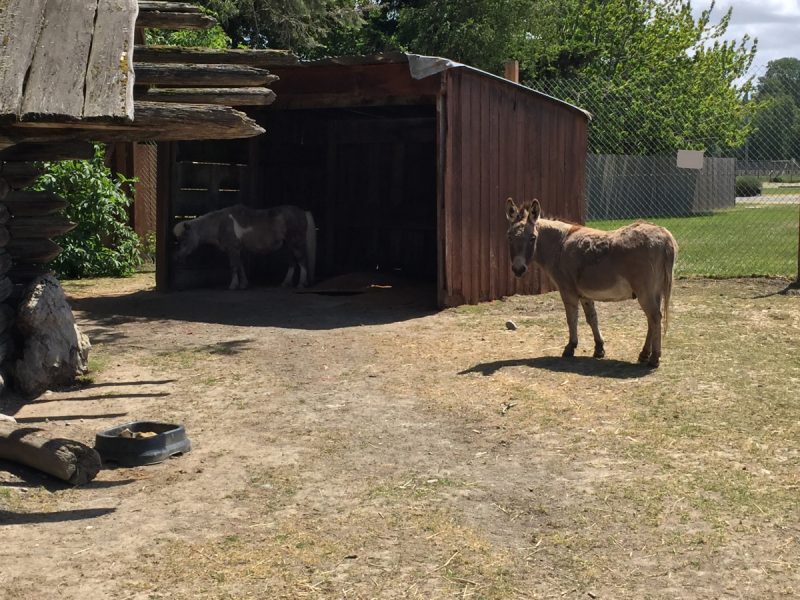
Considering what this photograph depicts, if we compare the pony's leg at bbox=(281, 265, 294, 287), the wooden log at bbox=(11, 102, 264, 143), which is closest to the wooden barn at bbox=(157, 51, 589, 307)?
the pony's leg at bbox=(281, 265, 294, 287)

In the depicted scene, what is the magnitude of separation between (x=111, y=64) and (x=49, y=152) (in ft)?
9.94

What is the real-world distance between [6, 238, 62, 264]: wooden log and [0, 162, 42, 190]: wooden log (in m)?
0.53

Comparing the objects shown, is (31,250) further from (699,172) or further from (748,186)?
(699,172)

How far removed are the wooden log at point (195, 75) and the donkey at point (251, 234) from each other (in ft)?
26.1

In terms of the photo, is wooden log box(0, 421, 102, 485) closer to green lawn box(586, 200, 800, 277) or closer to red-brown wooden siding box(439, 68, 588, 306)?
red-brown wooden siding box(439, 68, 588, 306)

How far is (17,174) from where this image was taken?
324 inches

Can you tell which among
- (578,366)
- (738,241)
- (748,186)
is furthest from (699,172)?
(578,366)

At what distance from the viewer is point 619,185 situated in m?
27.4

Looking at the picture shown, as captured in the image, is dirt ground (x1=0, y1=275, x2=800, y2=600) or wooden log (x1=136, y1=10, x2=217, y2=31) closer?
dirt ground (x1=0, y1=275, x2=800, y2=600)

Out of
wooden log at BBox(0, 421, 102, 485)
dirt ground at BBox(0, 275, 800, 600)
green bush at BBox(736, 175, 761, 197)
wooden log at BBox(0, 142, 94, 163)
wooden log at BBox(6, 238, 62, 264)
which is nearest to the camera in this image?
dirt ground at BBox(0, 275, 800, 600)

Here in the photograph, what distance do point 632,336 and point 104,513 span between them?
6.46 meters

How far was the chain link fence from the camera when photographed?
15828mm

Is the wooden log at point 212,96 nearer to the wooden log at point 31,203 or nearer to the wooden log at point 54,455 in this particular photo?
the wooden log at point 54,455

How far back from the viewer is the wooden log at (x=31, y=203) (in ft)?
27.2
